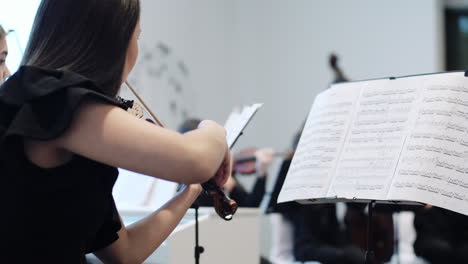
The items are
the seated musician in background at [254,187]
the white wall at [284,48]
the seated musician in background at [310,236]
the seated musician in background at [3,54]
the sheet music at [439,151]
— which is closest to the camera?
the sheet music at [439,151]

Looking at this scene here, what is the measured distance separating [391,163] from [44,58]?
75 centimetres

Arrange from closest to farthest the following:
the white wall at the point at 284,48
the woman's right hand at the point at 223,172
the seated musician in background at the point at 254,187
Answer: the woman's right hand at the point at 223,172
the seated musician in background at the point at 254,187
the white wall at the point at 284,48

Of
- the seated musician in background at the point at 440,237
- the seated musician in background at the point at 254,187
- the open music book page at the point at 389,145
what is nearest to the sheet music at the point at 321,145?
the open music book page at the point at 389,145

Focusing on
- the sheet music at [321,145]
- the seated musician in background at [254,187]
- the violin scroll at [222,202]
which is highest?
the violin scroll at [222,202]

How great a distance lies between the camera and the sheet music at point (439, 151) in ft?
3.79

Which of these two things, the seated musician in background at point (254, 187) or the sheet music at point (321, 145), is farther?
the seated musician in background at point (254, 187)

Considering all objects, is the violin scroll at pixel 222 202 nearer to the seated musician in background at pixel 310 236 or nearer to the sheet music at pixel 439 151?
the sheet music at pixel 439 151

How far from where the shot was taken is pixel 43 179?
0.79 metres

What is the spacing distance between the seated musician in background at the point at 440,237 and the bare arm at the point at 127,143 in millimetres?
2085

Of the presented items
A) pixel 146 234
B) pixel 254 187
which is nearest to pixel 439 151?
pixel 146 234

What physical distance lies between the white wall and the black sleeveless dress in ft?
9.80

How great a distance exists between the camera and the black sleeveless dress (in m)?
0.75

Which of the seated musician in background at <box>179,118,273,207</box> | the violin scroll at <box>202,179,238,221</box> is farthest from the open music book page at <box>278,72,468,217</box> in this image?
the seated musician in background at <box>179,118,273,207</box>

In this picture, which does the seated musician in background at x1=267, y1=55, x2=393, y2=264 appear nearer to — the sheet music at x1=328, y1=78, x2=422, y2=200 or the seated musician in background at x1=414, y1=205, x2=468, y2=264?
the seated musician in background at x1=414, y1=205, x2=468, y2=264
